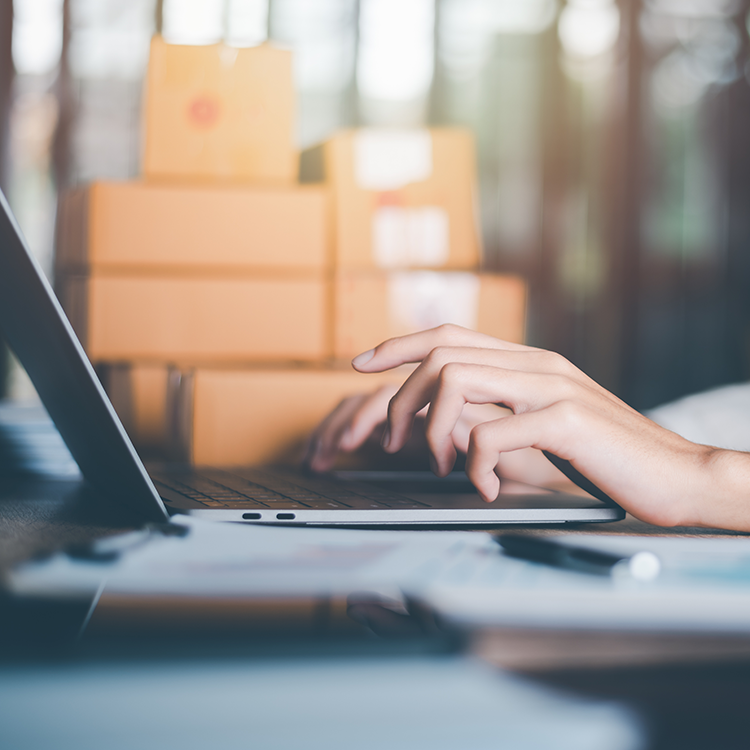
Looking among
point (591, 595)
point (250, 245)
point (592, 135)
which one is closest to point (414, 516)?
point (591, 595)

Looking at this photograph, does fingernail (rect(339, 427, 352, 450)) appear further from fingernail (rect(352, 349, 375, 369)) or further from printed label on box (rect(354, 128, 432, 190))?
printed label on box (rect(354, 128, 432, 190))

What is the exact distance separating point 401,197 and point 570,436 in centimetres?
102

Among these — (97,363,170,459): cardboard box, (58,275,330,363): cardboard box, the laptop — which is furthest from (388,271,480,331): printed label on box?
the laptop

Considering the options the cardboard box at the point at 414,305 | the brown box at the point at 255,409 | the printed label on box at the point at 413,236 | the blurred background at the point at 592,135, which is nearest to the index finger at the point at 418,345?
the brown box at the point at 255,409

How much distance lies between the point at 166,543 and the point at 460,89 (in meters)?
3.74

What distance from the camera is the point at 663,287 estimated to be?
3949mm

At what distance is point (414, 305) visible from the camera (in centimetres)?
138

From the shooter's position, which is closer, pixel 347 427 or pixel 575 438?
pixel 575 438

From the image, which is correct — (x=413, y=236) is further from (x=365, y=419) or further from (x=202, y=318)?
(x=365, y=419)

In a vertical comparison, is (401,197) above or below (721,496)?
above

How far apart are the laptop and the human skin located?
32mm

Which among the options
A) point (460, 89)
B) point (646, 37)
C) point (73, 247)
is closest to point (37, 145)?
point (460, 89)

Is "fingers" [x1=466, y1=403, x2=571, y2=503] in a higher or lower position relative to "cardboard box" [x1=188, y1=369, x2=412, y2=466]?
higher

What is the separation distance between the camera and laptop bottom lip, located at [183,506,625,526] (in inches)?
17.9
